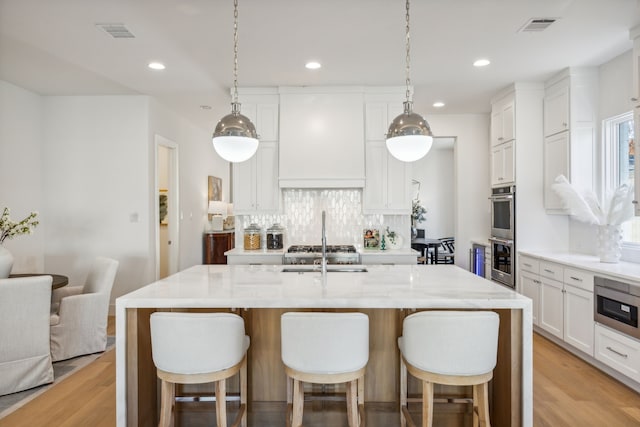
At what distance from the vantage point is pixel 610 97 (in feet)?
12.7

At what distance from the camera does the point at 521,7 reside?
283cm

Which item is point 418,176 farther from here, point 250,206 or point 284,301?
point 284,301

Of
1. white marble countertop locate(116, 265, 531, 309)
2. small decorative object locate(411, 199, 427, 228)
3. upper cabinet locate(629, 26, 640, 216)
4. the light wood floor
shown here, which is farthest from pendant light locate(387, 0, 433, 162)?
small decorative object locate(411, 199, 427, 228)

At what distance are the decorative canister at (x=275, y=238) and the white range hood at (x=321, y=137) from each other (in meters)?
0.54

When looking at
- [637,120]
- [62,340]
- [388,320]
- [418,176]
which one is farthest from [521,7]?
[418,176]

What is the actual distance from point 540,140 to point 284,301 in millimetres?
3960

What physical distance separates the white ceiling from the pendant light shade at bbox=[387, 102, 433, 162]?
0.97m

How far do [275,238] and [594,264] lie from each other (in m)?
3.15

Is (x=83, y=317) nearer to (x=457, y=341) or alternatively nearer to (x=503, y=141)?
(x=457, y=341)

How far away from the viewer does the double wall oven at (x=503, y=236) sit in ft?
14.9

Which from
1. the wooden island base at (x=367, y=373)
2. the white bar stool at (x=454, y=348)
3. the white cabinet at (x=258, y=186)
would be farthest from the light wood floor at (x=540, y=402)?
the white cabinet at (x=258, y=186)

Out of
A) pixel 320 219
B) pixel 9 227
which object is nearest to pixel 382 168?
pixel 320 219

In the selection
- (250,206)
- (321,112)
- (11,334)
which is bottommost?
(11,334)

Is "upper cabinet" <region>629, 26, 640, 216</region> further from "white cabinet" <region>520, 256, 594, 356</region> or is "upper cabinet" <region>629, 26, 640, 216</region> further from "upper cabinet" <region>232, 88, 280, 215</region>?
"upper cabinet" <region>232, 88, 280, 215</region>
